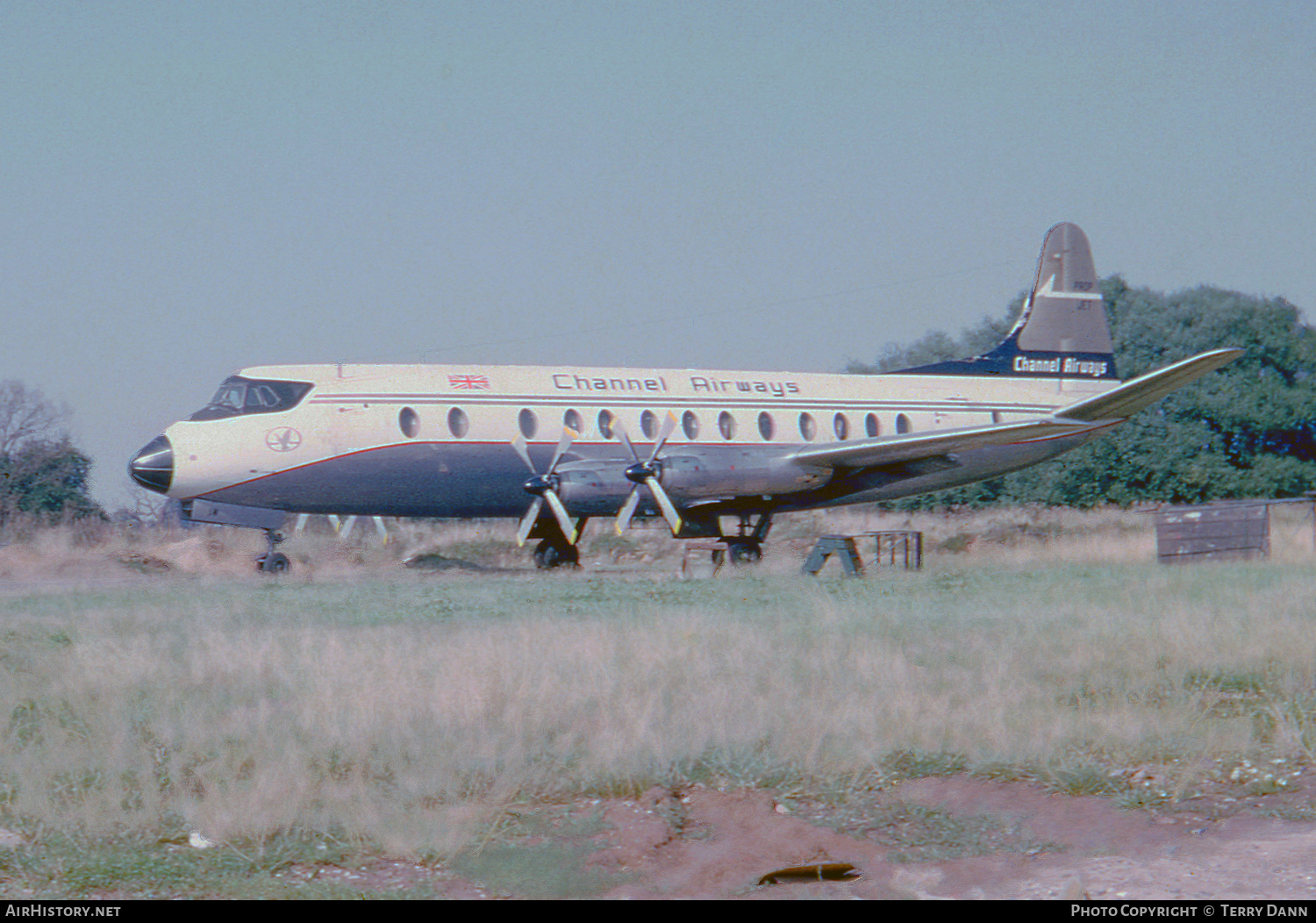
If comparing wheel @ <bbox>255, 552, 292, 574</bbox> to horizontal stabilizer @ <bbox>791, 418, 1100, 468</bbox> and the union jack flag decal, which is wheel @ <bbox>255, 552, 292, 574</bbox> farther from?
horizontal stabilizer @ <bbox>791, 418, 1100, 468</bbox>

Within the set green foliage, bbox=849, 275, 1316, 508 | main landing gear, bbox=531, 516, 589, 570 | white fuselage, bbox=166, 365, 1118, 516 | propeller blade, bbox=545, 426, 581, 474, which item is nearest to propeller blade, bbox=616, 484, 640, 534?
white fuselage, bbox=166, 365, 1118, 516

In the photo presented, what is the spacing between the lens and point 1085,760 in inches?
370

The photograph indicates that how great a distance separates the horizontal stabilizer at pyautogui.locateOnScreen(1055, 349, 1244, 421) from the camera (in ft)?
72.0

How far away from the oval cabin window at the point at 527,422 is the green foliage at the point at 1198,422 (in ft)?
97.3

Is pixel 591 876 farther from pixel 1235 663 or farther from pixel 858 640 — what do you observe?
pixel 1235 663

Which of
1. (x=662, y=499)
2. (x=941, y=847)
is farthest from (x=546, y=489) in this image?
(x=941, y=847)

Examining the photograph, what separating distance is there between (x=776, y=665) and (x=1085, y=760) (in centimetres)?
351

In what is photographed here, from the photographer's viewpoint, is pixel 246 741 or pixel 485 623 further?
pixel 485 623

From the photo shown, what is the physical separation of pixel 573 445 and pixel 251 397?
5.97 metres

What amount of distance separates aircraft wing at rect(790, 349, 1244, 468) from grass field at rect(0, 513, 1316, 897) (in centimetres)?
665

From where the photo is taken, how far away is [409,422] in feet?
75.2

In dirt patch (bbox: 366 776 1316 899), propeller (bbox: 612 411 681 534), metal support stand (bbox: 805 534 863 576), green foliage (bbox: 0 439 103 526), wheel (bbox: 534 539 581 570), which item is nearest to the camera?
dirt patch (bbox: 366 776 1316 899)

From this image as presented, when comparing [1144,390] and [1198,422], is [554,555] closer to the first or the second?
[1144,390]
